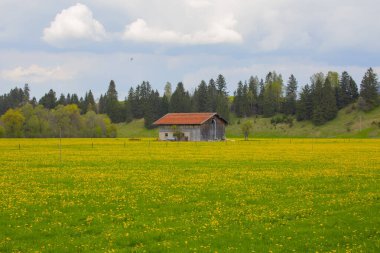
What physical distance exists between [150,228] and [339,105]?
18646 cm

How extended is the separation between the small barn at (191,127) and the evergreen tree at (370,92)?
79089 mm

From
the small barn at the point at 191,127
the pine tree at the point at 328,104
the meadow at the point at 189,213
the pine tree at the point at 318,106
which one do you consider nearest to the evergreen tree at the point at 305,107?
the pine tree at the point at 318,106

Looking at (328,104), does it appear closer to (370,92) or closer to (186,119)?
(370,92)

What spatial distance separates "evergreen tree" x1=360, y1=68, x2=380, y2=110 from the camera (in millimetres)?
179625

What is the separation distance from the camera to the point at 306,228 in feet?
53.0

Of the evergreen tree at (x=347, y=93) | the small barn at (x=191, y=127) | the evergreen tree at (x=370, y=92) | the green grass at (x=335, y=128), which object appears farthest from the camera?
the evergreen tree at (x=347, y=93)

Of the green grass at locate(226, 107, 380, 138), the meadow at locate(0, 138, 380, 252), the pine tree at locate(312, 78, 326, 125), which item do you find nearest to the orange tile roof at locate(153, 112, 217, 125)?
the green grass at locate(226, 107, 380, 138)

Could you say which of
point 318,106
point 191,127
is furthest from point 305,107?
point 191,127

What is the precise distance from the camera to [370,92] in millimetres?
179750

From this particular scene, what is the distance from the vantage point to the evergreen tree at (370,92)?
179625 mm

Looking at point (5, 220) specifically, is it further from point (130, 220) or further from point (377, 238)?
point (377, 238)

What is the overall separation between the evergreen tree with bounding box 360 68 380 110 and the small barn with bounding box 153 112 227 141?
7909cm

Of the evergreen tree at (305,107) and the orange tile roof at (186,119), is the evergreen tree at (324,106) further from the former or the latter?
the orange tile roof at (186,119)

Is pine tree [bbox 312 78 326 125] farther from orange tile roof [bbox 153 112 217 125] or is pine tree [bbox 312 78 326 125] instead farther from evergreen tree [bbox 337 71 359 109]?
Result: orange tile roof [bbox 153 112 217 125]
